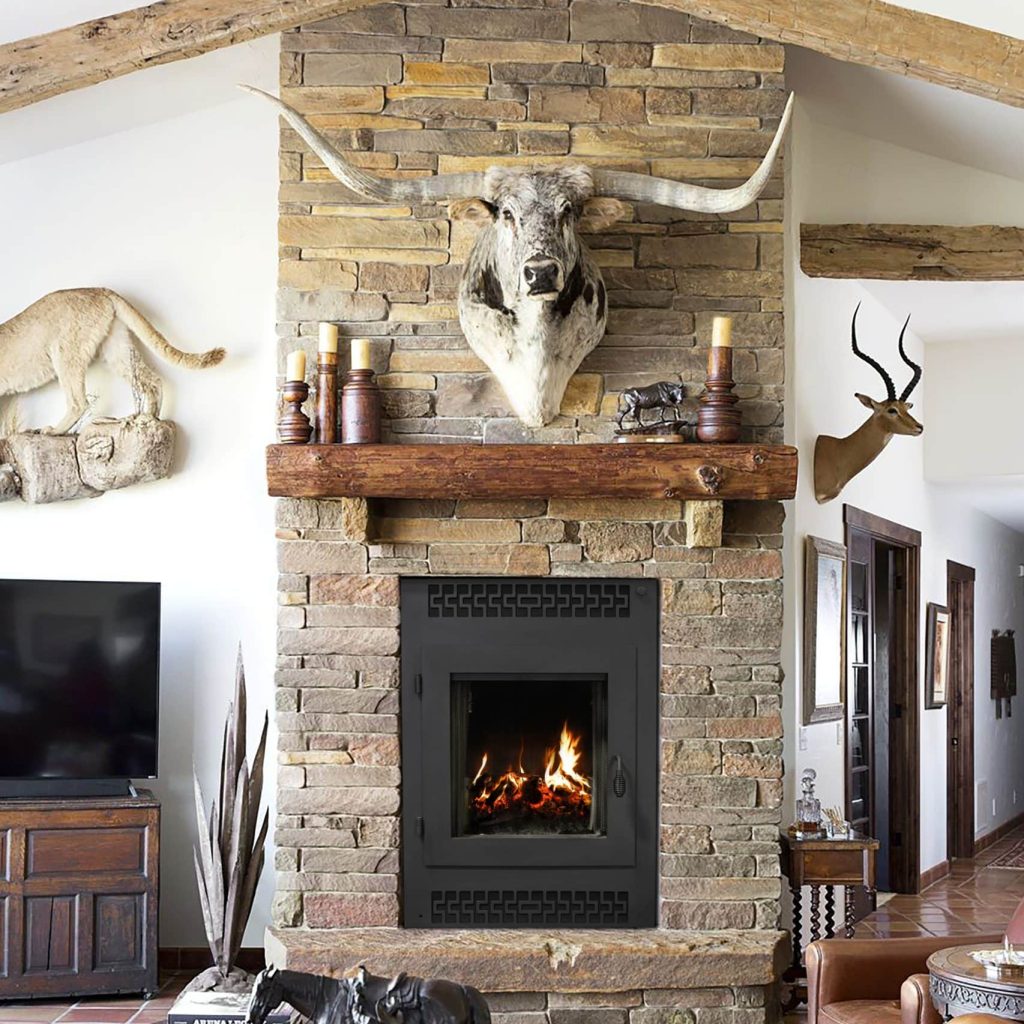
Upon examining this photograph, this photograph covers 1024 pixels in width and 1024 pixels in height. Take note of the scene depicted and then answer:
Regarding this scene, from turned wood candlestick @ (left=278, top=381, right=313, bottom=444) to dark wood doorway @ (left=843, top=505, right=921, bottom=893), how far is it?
12.1ft

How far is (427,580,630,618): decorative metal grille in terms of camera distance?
4859 mm

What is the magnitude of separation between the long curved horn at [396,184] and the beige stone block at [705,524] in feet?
4.01

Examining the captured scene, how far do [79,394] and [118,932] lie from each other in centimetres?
197

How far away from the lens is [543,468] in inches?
180

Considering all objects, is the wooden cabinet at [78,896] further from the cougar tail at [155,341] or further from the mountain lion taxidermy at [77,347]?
the cougar tail at [155,341]

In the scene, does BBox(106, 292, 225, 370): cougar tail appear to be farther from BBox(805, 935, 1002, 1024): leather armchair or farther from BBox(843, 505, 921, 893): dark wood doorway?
BBox(843, 505, 921, 893): dark wood doorway

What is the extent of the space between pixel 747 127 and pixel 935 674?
4.81 meters

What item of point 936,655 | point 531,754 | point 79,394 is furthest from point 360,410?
point 936,655

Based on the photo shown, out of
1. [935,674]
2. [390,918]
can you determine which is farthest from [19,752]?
[935,674]

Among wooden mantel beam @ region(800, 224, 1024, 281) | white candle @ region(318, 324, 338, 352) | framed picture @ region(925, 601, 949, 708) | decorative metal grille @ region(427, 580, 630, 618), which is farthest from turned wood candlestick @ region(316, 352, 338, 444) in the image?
framed picture @ region(925, 601, 949, 708)

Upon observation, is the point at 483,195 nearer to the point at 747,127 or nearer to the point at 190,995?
the point at 747,127

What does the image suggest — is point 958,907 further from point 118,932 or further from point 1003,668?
point 118,932

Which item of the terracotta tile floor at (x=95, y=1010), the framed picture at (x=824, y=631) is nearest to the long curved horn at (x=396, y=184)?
the framed picture at (x=824, y=631)

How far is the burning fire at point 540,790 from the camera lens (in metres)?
4.95
